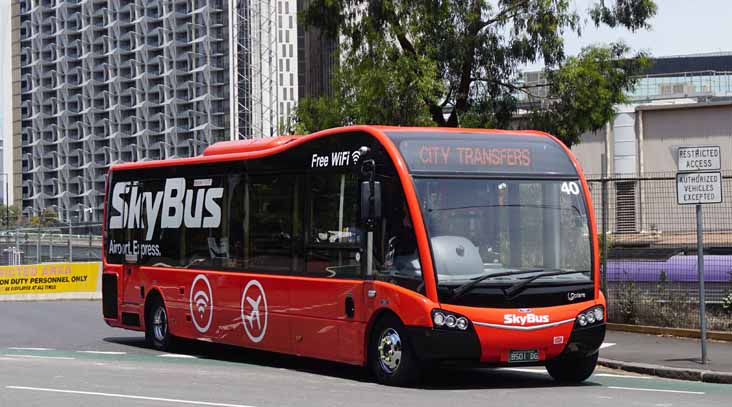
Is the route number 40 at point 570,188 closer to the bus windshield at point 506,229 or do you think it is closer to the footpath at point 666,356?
the bus windshield at point 506,229

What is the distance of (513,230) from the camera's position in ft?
42.2

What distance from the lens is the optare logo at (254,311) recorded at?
15.4 meters

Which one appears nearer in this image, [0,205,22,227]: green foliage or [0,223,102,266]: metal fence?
[0,223,102,266]: metal fence

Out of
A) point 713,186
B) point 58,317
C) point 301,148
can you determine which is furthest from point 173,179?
point 58,317

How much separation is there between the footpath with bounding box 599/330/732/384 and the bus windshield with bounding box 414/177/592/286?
2.20 m

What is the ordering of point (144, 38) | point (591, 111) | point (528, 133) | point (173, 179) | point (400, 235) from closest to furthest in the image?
point (400, 235), point (528, 133), point (173, 179), point (591, 111), point (144, 38)

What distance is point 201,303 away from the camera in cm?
1691

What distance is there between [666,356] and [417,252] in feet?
17.5

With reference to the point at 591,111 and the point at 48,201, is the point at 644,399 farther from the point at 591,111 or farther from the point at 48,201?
the point at 48,201

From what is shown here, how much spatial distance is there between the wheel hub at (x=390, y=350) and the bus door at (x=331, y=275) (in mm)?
416

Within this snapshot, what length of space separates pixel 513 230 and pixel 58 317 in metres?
18.1

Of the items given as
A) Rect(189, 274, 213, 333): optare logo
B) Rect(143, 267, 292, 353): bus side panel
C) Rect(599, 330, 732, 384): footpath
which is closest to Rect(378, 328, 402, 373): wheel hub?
Rect(143, 267, 292, 353): bus side panel

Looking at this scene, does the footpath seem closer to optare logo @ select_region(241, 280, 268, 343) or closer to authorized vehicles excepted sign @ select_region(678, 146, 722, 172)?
authorized vehicles excepted sign @ select_region(678, 146, 722, 172)

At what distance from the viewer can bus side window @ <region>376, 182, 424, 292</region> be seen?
12.5 metres
